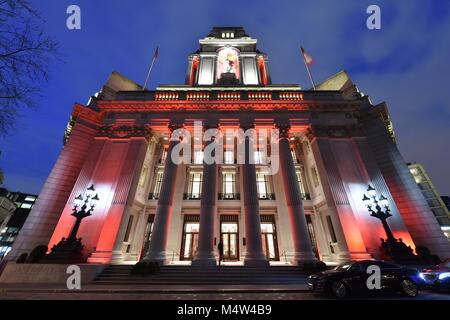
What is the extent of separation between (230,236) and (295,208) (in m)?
6.62

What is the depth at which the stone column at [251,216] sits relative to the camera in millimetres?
12482

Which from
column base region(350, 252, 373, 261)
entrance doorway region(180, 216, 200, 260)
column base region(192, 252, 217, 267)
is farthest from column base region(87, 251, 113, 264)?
A: column base region(350, 252, 373, 261)

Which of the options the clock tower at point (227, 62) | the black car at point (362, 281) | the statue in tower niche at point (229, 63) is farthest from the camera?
the statue in tower niche at point (229, 63)

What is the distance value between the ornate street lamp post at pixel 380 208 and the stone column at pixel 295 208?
442 centimetres

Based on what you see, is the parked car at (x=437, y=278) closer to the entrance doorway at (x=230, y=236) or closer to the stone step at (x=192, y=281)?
the stone step at (x=192, y=281)

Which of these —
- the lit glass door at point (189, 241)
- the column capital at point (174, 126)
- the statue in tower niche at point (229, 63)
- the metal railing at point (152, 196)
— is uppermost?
the statue in tower niche at point (229, 63)

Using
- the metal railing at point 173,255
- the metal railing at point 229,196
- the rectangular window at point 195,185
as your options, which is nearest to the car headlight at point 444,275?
the metal railing at point 229,196

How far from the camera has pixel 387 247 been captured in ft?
39.2

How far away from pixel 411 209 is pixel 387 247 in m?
4.62

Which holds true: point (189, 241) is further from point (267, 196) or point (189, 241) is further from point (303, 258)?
point (303, 258)

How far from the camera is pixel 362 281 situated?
715 centimetres

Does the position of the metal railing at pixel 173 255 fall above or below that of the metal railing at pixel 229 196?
below
